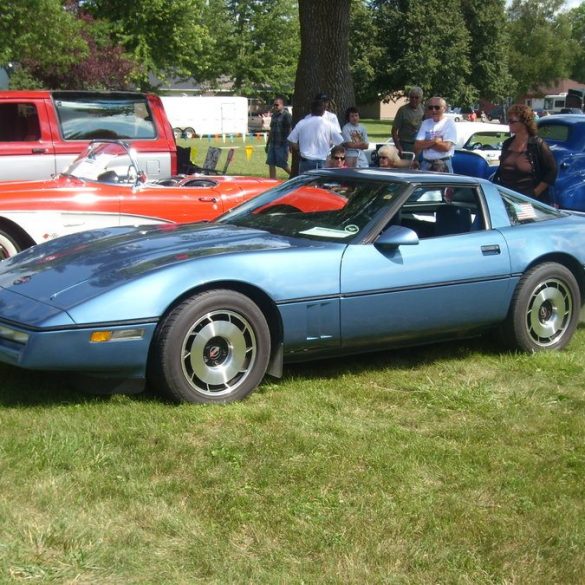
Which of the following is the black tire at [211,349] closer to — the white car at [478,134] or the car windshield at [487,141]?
the car windshield at [487,141]

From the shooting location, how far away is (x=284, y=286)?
4570 millimetres

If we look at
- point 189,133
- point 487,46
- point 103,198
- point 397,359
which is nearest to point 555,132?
point 103,198

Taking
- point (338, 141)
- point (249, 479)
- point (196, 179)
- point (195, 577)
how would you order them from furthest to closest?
point (338, 141)
point (196, 179)
point (249, 479)
point (195, 577)

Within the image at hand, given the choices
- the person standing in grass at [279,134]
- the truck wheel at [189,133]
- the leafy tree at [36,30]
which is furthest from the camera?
the truck wheel at [189,133]

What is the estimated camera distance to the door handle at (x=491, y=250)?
534 cm

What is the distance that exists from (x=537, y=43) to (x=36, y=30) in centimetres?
5595

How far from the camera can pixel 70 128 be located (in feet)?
31.1

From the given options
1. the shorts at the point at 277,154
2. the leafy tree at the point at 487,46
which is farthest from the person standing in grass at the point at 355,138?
the leafy tree at the point at 487,46

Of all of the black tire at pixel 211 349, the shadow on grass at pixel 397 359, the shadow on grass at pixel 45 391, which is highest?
the black tire at pixel 211 349

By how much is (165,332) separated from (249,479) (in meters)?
1.00

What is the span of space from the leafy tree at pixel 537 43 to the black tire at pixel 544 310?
6573cm

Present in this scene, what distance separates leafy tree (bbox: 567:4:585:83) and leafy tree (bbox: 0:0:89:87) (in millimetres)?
62810

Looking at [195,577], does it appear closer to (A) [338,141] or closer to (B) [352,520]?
(B) [352,520]

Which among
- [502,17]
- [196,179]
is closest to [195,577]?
[196,179]
